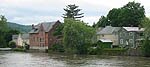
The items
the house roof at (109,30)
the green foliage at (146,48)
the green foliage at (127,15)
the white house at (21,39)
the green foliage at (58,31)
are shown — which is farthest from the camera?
the white house at (21,39)

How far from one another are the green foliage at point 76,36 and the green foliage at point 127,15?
27.8 meters

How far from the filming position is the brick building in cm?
13162

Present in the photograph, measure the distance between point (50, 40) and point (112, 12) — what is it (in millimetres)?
24433

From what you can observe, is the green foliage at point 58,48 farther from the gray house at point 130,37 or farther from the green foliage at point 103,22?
the green foliage at point 103,22

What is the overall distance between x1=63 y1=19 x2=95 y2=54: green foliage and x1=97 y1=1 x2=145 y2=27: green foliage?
27.8 m

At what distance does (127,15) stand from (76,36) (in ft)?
111

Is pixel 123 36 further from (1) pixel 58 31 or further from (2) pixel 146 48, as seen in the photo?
(2) pixel 146 48

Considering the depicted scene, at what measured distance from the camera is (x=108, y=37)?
382 feet

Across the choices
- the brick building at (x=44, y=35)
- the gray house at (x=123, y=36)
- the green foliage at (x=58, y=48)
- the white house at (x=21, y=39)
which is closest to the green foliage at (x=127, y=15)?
the gray house at (x=123, y=36)

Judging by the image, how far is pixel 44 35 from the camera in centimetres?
13375

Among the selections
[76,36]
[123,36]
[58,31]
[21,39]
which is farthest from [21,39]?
[76,36]

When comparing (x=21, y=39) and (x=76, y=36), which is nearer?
(x=76, y=36)

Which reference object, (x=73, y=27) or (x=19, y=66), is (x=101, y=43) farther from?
(x=19, y=66)

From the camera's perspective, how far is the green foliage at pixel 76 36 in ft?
322
